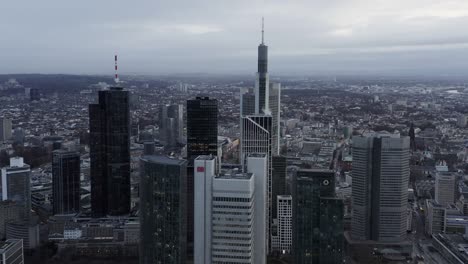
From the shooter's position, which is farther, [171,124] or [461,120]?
[461,120]

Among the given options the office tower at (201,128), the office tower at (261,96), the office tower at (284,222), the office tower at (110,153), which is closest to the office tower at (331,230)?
the office tower at (284,222)

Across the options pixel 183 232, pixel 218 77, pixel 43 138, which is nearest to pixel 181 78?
pixel 218 77

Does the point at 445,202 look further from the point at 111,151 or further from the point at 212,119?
the point at 111,151

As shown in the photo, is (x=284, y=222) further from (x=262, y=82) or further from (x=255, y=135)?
(x=262, y=82)

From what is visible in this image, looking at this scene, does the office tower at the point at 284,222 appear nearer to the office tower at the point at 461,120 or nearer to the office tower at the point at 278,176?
the office tower at the point at 278,176

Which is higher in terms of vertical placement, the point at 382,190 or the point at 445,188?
the point at 382,190

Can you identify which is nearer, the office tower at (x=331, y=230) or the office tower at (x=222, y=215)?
the office tower at (x=222, y=215)

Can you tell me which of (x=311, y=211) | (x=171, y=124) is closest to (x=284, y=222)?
(x=311, y=211)
